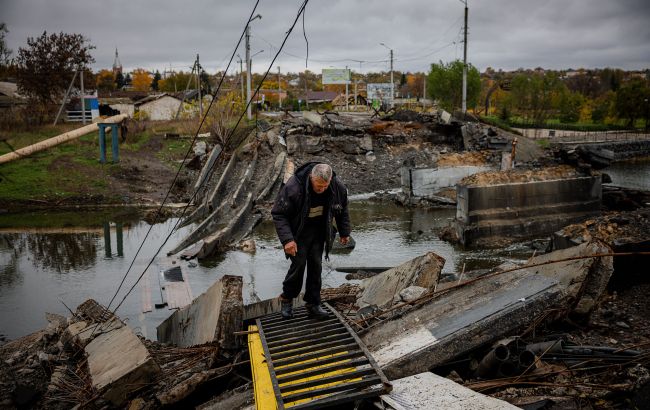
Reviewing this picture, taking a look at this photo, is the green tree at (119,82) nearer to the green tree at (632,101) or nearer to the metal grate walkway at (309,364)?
the green tree at (632,101)

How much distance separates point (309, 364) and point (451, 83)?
5627cm

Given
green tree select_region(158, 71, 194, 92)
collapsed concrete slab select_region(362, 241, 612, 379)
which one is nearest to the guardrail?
collapsed concrete slab select_region(362, 241, 612, 379)

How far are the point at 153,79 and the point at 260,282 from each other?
9963 cm

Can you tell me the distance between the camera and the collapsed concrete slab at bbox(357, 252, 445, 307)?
6.59 m

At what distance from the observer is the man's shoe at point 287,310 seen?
5617mm

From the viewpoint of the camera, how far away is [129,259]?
13422 millimetres

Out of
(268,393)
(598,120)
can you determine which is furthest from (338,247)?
(598,120)

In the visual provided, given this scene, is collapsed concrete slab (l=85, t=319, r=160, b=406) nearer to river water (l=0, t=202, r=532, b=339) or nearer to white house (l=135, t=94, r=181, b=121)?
river water (l=0, t=202, r=532, b=339)

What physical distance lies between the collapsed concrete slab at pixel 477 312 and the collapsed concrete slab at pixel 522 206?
890 cm

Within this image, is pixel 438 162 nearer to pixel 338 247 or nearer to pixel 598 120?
pixel 338 247

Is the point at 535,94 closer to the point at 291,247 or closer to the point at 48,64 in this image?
the point at 48,64

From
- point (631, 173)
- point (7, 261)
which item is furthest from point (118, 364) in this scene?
point (631, 173)

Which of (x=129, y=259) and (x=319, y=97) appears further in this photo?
(x=319, y=97)

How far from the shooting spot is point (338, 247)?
14.3 meters
